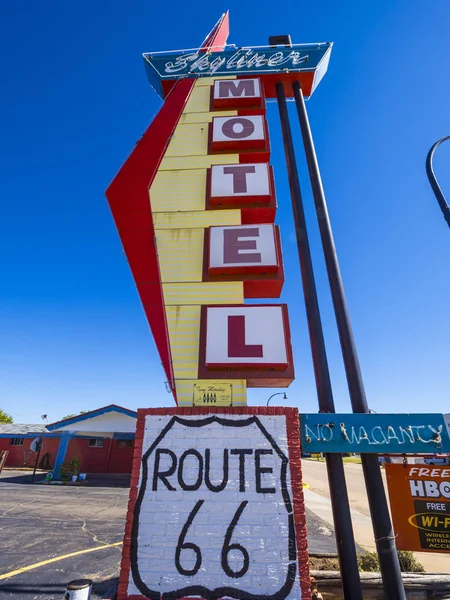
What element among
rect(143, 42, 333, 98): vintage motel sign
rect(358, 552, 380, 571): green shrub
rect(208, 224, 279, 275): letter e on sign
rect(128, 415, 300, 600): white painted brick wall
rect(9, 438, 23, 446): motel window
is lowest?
rect(358, 552, 380, 571): green shrub

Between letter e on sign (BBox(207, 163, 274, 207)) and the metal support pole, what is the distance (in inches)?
30.1

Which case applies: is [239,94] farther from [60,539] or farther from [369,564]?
[60,539]

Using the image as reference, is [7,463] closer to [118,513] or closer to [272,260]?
[118,513]

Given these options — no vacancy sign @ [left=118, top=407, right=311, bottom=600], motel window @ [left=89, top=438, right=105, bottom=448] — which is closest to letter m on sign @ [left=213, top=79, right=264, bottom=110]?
no vacancy sign @ [left=118, top=407, right=311, bottom=600]

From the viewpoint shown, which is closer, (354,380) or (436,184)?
(354,380)

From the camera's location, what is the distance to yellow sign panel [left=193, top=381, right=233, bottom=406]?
600cm

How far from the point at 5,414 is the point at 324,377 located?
85.9 meters

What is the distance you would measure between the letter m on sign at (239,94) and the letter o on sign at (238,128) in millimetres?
989

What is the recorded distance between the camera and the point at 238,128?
919cm

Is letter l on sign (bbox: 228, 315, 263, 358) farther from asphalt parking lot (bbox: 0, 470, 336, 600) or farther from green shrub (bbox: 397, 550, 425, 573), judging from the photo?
green shrub (bbox: 397, 550, 425, 573)

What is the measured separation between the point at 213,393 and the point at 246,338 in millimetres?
1228

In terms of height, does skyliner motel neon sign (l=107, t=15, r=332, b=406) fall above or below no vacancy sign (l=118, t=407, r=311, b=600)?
above

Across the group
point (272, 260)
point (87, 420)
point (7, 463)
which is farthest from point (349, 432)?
point (7, 463)

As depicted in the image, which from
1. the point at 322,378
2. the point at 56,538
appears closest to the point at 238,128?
the point at 322,378
